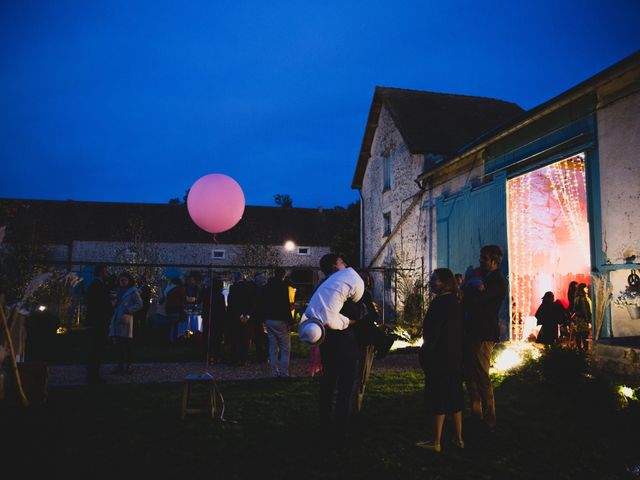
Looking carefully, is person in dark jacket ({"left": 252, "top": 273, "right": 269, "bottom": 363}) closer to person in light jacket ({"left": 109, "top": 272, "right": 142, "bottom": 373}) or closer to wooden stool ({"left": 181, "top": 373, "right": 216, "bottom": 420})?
person in light jacket ({"left": 109, "top": 272, "right": 142, "bottom": 373})

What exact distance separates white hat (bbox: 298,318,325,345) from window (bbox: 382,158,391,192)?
12997 millimetres

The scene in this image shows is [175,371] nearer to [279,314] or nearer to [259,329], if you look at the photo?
[259,329]

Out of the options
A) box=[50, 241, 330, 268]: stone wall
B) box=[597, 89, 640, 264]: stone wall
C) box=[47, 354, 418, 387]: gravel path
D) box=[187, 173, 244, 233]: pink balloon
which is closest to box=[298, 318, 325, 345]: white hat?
box=[47, 354, 418, 387]: gravel path

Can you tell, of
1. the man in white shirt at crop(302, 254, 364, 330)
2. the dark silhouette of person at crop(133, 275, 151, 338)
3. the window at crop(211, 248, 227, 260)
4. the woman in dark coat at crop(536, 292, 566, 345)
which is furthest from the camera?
the window at crop(211, 248, 227, 260)

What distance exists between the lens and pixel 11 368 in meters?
5.69

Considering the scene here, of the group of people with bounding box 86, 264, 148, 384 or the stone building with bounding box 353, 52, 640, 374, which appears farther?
the group of people with bounding box 86, 264, 148, 384

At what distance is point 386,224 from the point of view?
17094mm

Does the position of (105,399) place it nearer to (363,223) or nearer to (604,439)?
(604,439)

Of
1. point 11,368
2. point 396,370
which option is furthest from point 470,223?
point 11,368

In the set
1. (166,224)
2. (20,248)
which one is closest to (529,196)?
(20,248)

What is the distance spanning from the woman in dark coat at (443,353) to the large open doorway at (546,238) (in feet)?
22.3

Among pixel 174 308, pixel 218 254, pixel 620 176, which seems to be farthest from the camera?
pixel 218 254

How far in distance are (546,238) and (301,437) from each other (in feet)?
28.9

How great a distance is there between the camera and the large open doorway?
34.9ft
